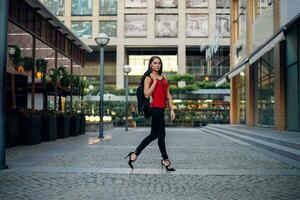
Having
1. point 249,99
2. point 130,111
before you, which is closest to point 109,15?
point 130,111

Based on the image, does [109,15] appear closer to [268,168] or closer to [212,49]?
[212,49]

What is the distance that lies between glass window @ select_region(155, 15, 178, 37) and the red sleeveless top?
4991 cm

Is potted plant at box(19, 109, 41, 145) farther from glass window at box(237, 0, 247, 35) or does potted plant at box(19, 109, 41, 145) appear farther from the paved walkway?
glass window at box(237, 0, 247, 35)

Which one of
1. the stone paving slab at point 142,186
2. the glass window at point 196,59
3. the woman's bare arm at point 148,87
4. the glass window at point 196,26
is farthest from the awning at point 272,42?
the glass window at point 196,59

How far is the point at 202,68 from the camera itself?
59375 millimetres

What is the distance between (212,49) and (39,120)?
27.2 m

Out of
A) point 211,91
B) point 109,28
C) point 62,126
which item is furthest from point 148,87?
point 109,28

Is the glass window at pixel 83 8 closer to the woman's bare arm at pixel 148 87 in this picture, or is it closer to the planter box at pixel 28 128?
the planter box at pixel 28 128

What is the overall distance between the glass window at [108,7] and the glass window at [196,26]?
30.3ft

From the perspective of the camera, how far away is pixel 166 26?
186 ft

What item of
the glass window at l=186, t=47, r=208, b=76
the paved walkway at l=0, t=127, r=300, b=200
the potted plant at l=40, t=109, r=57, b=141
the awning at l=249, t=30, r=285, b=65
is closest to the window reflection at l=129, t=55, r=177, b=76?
the glass window at l=186, t=47, r=208, b=76

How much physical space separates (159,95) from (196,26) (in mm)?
50516

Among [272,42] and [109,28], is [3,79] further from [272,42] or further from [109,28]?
[109,28]

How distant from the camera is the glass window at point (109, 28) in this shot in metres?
57.2
